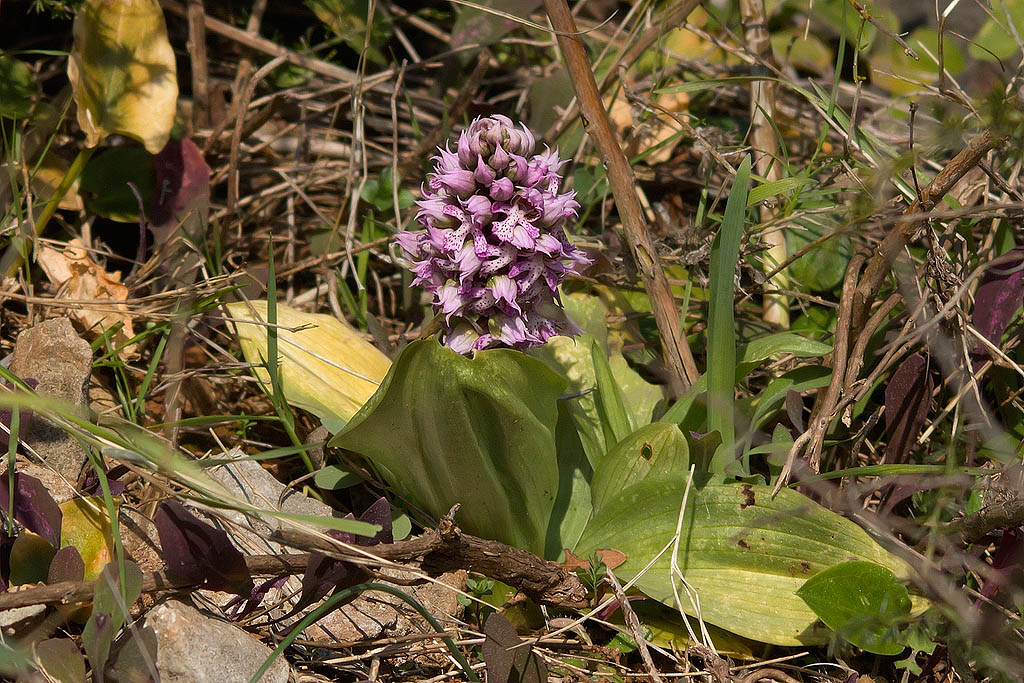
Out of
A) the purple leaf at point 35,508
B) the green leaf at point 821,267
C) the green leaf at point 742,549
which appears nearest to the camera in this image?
the purple leaf at point 35,508

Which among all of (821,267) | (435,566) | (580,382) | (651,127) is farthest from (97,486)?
(651,127)

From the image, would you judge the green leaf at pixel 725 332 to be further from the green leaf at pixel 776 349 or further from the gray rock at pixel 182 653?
the gray rock at pixel 182 653

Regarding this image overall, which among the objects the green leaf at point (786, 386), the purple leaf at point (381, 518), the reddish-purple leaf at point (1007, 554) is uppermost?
the green leaf at point (786, 386)

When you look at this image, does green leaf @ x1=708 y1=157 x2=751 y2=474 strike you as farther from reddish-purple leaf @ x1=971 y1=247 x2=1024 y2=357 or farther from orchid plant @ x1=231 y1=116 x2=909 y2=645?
reddish-purple leaf @ x1=971 y1=247 x2=1024 y2=357

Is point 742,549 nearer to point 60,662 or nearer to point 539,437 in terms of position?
point 539,437

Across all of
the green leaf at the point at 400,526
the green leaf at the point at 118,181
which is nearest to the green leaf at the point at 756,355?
the green leaf at the point at 400,526

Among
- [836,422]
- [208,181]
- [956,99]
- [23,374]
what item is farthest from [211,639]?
[956,99]
